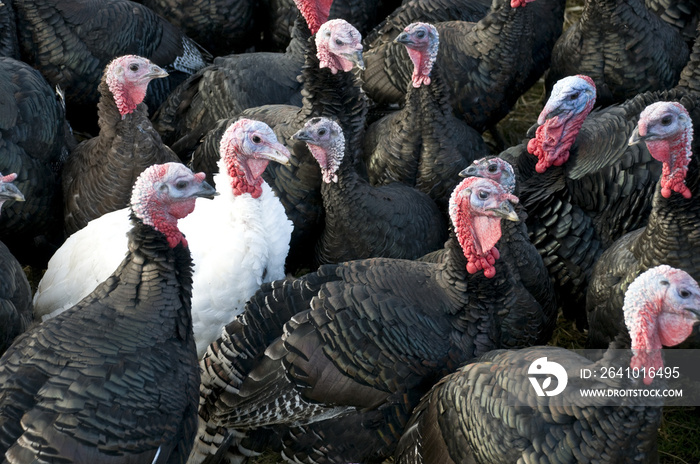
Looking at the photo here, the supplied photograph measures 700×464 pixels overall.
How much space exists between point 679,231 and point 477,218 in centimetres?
90

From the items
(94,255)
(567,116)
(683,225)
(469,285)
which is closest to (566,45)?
(567,116)

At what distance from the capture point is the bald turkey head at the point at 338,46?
4.41 m

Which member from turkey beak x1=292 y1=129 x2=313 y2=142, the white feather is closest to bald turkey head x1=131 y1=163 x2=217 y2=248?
the white feather

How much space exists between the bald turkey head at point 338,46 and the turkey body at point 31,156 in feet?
4.73

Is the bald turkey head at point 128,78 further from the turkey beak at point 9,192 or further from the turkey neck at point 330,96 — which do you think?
the turkey beak at point 9,192

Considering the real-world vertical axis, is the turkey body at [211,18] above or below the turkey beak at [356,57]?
below

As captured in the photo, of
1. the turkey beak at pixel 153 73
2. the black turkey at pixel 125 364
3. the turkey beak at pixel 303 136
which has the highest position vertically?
the turkey beak at pixel 153 73

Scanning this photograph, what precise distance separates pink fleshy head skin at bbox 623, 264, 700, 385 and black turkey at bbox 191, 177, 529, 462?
0.73 metres

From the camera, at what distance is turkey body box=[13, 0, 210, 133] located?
199 inches

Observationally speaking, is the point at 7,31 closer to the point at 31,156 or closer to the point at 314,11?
the point at 31,156

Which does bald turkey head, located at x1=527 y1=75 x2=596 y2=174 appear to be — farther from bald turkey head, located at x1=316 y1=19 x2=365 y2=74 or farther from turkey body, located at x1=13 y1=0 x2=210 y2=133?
turkey body, located at x1=13 y1=0 x2=210 y2=133

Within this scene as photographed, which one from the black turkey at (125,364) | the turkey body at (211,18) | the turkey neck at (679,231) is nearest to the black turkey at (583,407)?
the turkey neck at (679,231)

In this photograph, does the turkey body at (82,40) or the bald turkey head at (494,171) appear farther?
the turkey body at (82,40)

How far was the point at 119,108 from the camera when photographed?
443 centimetres
